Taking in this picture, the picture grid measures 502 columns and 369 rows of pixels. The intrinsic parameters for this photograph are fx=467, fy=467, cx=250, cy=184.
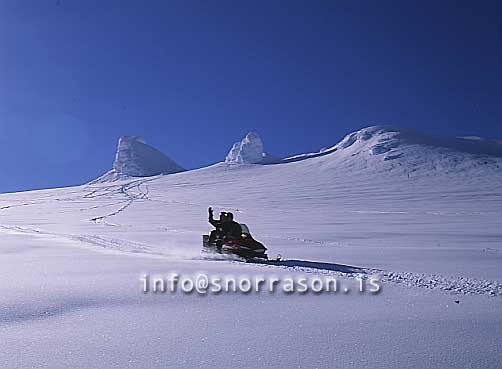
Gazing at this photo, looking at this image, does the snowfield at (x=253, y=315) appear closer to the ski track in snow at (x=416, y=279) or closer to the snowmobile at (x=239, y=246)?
the ski track in snow at (x=416, y=279)

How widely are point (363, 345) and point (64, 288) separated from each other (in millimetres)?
4339

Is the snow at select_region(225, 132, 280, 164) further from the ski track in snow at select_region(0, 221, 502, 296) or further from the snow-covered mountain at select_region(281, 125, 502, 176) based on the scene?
the ski track in snow at select_region(0, 221, 502, 296)

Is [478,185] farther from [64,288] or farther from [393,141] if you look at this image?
[64,288]

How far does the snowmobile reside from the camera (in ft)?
35.5

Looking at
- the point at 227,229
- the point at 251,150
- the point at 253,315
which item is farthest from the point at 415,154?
the point at 251,150

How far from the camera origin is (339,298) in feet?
20.1

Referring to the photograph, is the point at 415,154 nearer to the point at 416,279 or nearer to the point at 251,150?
the point at 416,279

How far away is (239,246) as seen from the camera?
36.2ft

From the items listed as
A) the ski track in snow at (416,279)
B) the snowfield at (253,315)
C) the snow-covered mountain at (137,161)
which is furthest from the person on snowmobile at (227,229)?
the snow-covered mountain at (137,161)

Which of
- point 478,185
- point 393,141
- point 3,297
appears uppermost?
point 393,141

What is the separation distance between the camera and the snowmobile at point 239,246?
1081 cm

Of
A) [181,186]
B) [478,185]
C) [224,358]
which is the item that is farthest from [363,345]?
[181,186]

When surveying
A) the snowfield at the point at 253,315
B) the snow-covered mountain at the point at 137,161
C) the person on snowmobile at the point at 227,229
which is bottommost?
the snowfield at the point at 253,315

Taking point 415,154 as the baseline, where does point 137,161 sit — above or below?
above
